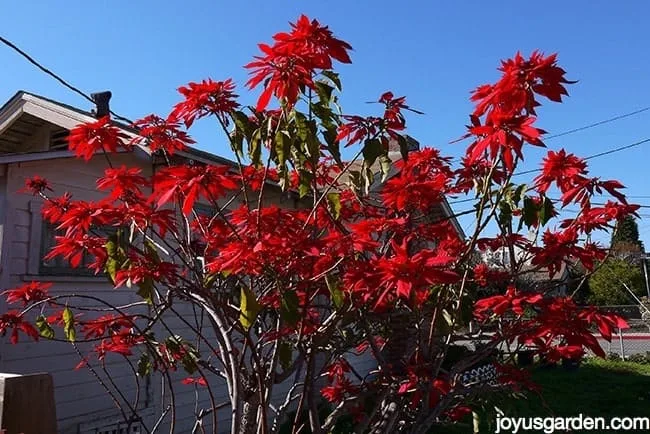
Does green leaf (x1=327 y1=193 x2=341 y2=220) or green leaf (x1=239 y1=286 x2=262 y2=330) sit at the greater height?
green leaf (x1=327 y1=193 x2=341 y2=220)

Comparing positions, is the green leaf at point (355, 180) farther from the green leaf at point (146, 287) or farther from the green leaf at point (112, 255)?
the green leaf at point (112, 255)

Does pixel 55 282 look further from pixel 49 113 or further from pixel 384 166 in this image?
pixel 384 166

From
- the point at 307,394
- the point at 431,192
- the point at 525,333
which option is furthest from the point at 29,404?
the point at 525,333

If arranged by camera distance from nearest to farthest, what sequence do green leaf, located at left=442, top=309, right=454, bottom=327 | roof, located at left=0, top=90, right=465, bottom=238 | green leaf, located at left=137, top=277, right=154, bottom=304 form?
green leaf, located at left=137, top=277, right=154, bottom=304
green leaf, located at left=442, top=309, right=454, bottom=327
roof, located at left=0, top=90, right=465, bottom=238

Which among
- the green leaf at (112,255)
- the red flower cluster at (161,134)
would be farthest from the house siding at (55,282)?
the green leaf at (112,255)

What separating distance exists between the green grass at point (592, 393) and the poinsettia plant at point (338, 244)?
11.3ft

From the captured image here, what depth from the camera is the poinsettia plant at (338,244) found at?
103 inches

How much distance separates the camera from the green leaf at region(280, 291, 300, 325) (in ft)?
8.57

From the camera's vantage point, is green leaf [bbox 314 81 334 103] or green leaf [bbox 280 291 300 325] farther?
green leaf [bbox 314 81 334 103]

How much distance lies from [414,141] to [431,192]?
6974mm

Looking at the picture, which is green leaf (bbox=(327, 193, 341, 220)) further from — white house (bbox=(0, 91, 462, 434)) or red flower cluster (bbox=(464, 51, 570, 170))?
white house (bbox=(0, 91, 462, 434))

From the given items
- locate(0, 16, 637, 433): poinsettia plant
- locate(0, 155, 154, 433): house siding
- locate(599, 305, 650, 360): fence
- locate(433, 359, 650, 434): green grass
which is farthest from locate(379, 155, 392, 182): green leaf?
locate(599, 305, 650, 360): fence

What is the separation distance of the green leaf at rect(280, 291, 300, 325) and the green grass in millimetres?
4756

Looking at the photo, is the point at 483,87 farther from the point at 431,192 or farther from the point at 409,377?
the point at 409,377
